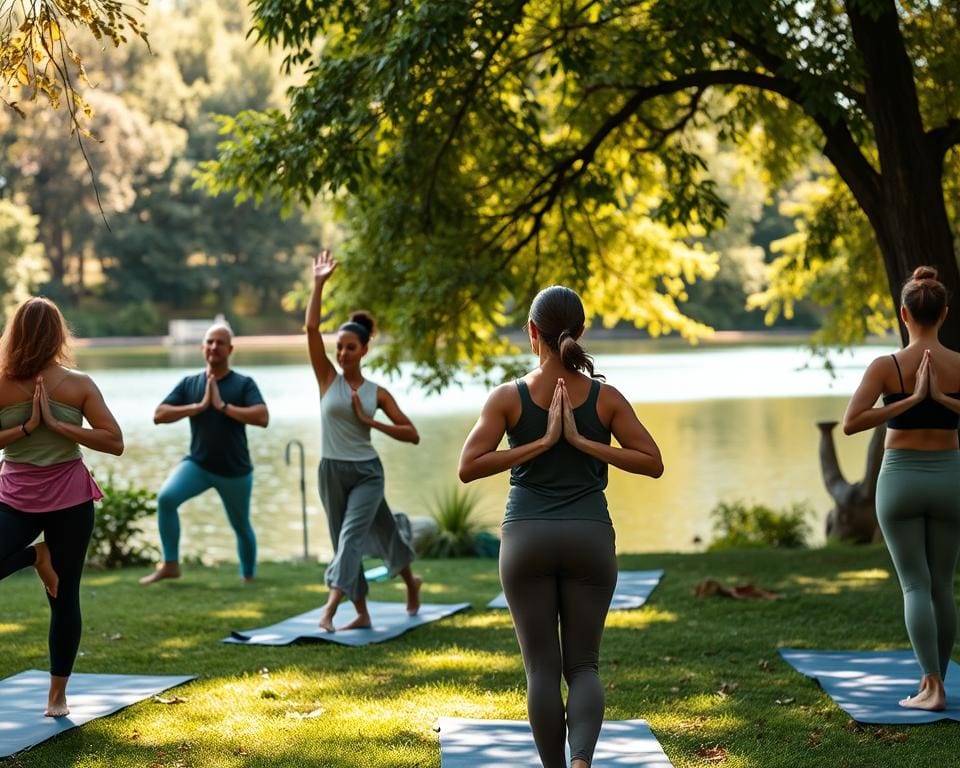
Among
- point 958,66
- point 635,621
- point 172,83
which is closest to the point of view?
point 635,621

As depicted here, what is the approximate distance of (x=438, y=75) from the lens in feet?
33.8

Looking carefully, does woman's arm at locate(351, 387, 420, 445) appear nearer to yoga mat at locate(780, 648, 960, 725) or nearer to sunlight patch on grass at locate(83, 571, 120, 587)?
yoga mat at locate(780, 648, 960, 725)

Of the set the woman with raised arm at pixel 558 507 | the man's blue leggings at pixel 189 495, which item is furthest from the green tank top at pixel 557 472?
the man's blue leggings at pixel 189 495

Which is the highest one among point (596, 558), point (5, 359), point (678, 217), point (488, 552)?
point (678, 217)

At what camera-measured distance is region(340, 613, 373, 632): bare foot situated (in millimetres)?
7609

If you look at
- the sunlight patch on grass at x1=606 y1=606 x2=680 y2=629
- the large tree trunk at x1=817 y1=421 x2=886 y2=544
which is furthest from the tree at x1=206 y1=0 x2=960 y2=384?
the sunlight patch on grass at x1=606 y1=606 x2=680 y2=629

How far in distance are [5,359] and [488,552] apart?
27.0 ft

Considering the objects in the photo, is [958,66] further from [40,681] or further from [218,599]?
[40,681]

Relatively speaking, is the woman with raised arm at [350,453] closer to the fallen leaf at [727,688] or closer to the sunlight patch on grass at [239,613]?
the sunlight patch on grass at [239,613]

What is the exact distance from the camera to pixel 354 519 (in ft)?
24.7

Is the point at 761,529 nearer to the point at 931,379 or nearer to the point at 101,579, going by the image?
the point at 101,579

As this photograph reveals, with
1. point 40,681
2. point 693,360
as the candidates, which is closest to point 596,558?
point 40,681

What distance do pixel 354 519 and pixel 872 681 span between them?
3.08 meters

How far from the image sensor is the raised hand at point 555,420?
3.98 metres
